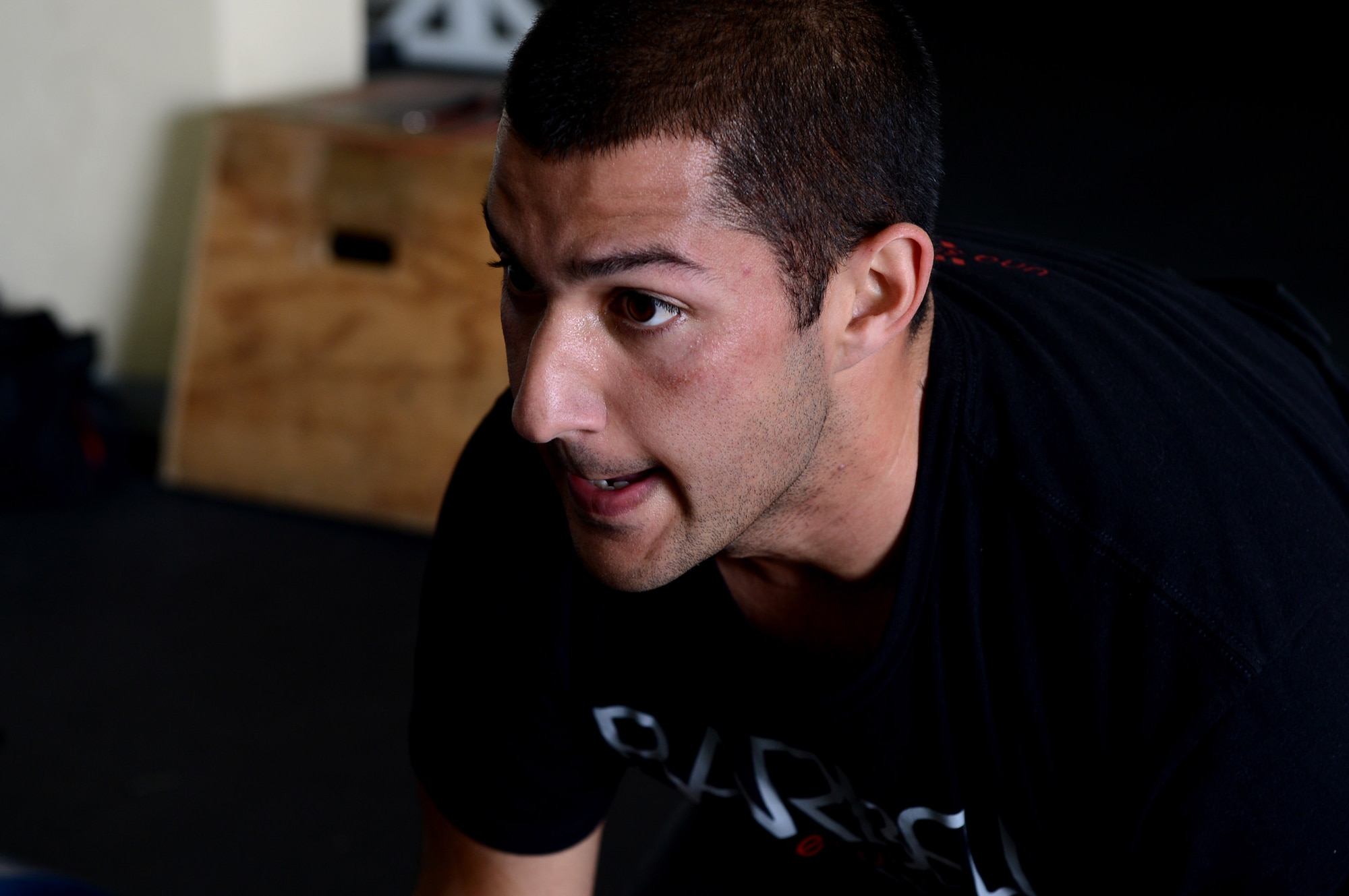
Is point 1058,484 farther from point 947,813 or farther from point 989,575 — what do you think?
point 947,813

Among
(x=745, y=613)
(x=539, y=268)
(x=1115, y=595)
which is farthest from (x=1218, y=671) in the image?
(x=539, y=268)

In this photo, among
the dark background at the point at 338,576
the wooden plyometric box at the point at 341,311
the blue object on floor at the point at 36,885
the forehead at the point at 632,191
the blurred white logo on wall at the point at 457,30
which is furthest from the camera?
the blurred white logo on wall at the point at 457,30

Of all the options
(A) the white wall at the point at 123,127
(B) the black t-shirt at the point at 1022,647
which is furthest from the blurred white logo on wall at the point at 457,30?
(B) the black t-shirt at the point at 1022,647

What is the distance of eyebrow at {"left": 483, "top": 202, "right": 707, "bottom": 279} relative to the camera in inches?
27.8

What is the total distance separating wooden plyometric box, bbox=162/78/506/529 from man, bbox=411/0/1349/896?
1206mm

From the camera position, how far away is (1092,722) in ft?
2.56

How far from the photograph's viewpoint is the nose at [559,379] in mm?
729

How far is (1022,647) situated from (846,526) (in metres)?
0.14

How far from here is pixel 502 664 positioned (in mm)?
932

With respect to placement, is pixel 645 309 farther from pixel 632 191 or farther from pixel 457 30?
pixel 457 30

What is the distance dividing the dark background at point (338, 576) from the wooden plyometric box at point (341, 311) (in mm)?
96

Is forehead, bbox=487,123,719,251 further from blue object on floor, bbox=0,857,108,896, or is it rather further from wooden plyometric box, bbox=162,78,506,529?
wooden plyometric box, bbox=162,78,506,529

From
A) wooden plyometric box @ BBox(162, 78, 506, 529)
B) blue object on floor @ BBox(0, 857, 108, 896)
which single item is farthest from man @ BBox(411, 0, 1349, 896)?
wooden plyometric box @ BBox(162, 78, 506, 529)

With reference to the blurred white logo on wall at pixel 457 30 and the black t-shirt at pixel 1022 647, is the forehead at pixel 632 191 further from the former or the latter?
Result: the blurred white logo on wall at pixel 457 30
